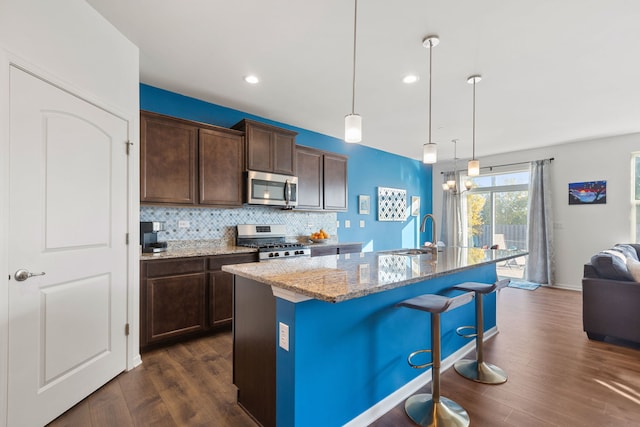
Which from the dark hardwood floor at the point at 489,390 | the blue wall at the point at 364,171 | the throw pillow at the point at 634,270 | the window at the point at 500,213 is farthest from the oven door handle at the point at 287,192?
the window at the point at 500,213

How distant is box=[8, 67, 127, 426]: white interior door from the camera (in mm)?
1619

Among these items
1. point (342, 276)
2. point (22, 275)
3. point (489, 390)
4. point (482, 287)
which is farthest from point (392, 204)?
point (22, 275)

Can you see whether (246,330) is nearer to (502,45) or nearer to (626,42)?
(502,45)

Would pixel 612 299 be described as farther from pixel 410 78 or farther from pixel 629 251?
pixel 410 78

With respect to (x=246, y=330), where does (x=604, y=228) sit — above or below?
above

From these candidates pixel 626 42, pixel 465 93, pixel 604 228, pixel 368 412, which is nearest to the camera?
pixel 368 412

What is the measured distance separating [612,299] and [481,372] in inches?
73.6

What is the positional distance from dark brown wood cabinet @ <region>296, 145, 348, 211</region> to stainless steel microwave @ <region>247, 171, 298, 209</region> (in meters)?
0.27

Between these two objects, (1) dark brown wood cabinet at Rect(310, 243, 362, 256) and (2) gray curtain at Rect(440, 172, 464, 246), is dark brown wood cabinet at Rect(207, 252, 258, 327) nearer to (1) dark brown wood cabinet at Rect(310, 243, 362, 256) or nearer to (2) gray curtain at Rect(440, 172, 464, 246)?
(1) dark brown wood cabinet at Rect(310, 243, 362, 256)

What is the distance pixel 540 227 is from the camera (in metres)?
5.51

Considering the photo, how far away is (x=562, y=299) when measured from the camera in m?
4.60

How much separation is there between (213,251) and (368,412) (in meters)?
2.11

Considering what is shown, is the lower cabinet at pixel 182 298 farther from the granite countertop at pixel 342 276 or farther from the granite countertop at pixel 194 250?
the granite countertop at pixel 342 276

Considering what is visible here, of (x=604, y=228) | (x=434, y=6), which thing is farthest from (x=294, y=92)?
(x=604, y=228)
